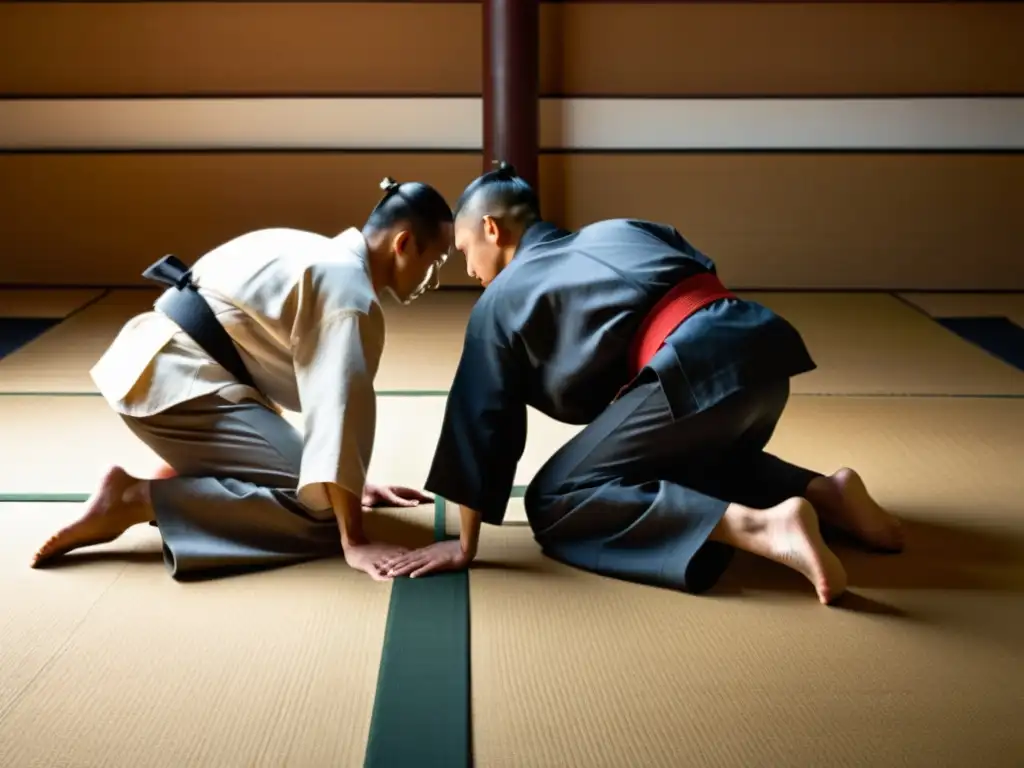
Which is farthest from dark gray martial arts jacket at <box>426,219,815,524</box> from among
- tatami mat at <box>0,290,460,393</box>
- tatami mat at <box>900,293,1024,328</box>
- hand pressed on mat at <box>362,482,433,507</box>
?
tatami mat at <box>900,293,1024,328</box>

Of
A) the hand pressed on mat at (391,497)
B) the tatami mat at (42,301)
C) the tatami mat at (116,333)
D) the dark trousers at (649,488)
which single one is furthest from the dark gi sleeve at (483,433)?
the tatami mat at (42,301)

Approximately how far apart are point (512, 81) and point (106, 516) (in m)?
3.20

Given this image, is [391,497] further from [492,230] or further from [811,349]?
[811,349]

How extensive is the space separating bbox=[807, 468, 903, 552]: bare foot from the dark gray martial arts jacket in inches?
10.6

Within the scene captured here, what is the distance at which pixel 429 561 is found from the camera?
242 centimetres

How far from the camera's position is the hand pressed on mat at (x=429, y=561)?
2.39m

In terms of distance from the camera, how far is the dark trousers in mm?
2363

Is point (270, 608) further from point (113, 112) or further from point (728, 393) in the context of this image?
point (113, 112)

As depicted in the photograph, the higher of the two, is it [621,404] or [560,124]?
[560,124]

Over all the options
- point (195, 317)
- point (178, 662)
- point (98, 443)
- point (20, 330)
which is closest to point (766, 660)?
point (178, 662)

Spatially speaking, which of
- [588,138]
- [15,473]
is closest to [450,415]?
[15,473]

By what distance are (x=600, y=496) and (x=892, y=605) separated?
0.59 metres

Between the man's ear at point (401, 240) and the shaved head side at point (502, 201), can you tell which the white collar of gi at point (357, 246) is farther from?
the shaved head side at point (502, 201)

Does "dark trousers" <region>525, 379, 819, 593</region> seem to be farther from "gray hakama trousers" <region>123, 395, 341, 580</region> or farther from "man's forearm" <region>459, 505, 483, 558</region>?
"gray hakama trousers" <region>123, 395, 341, 580</region>
